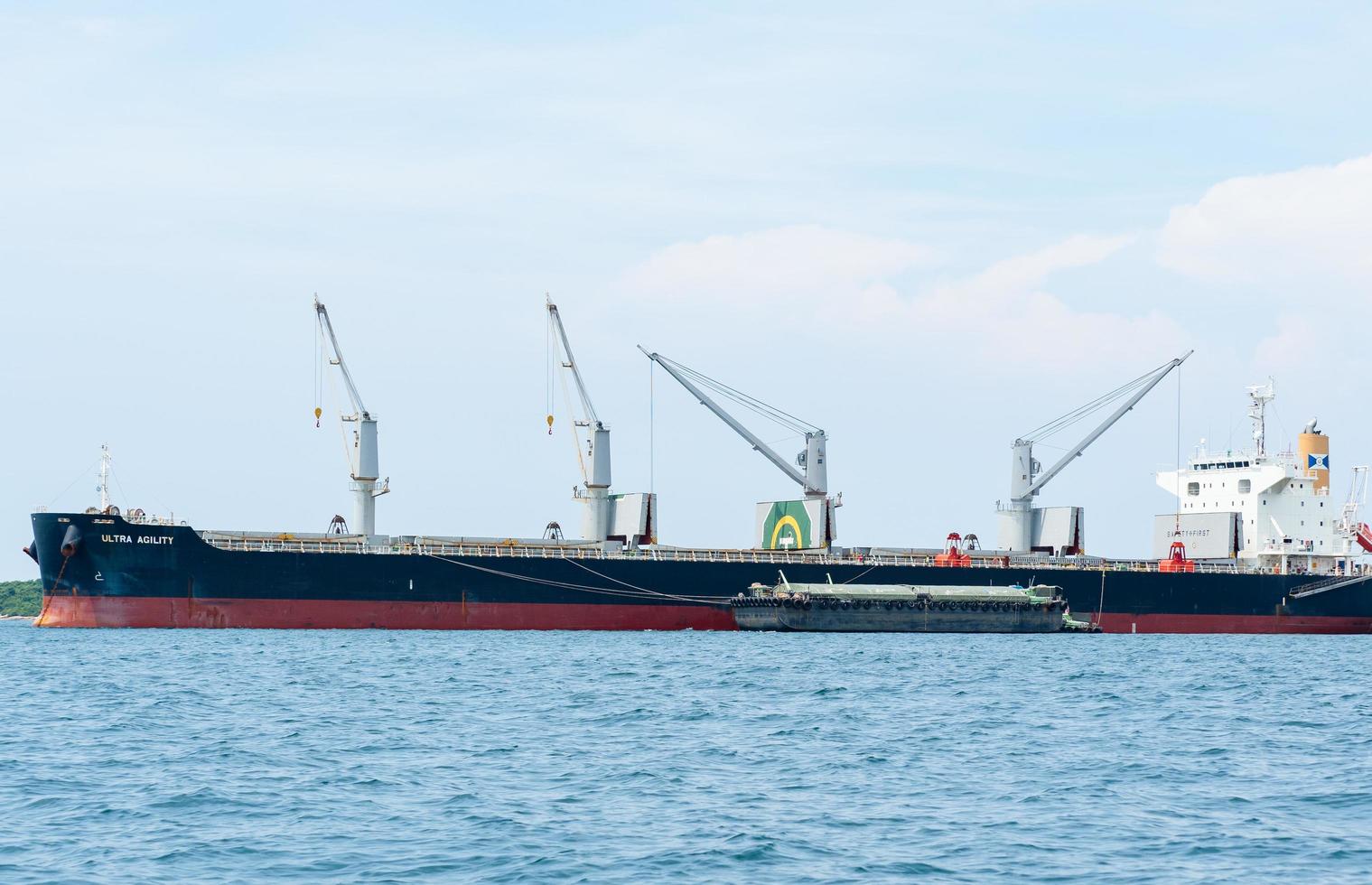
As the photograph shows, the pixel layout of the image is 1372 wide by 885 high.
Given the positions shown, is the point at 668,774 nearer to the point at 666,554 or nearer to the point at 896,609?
the point at 896,609

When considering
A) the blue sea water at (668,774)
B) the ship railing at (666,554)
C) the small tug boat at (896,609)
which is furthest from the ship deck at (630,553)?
the blue sea water at (668,774)

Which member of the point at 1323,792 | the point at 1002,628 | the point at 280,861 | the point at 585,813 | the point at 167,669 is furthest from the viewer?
the point at 1002,628

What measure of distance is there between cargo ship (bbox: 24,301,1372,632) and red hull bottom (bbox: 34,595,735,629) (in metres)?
0.08

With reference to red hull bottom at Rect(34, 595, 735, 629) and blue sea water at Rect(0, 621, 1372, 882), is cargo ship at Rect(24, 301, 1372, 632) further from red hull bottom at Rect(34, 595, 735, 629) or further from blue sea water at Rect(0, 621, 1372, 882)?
blue sea water at Rect(0, 621, 1372, 882)

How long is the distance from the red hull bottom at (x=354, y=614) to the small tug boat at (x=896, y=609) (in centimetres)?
269

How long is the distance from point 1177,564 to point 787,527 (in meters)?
20.8

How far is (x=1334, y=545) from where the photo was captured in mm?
86375

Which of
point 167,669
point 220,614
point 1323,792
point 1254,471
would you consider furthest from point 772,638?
point 1323,792

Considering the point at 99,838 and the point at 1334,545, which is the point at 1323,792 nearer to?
the point at 99,838

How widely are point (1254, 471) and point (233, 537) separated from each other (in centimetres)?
5502

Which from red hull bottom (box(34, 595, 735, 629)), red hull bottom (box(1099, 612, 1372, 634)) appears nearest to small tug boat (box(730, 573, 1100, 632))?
red hull bottom (box(34, 595, 735, 629))

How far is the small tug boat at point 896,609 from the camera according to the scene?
68188mm

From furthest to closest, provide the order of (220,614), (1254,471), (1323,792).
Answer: (1254,471) → (220,614) → (1323,792)

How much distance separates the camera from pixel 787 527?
79.6 metres
